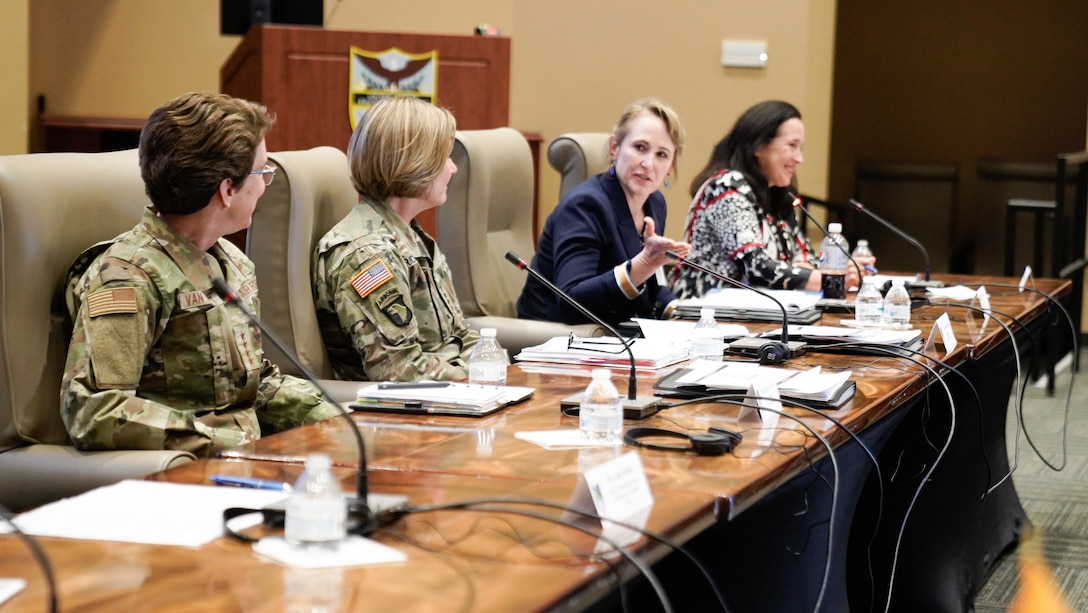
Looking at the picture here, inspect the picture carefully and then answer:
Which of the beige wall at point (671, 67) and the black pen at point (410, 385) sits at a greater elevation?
the beige wall at point (671, 67)

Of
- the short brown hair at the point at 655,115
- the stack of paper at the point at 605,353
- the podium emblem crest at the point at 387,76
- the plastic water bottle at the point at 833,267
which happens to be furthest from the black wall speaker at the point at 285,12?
the stack of paper at the point at 605,353

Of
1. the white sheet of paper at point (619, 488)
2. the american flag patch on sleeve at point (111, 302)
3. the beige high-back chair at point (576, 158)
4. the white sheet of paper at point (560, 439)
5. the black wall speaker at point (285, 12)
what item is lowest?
the white sheet of paper at point (560, 439)

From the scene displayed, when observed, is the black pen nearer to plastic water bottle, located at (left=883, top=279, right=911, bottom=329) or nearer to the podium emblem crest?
plastic water bottle, located at (left=883, top=279, right=911, bottom=329)

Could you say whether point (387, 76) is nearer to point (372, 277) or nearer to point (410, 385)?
point (372, 277)

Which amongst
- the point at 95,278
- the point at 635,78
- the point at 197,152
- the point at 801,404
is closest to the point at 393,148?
the point at 197,152

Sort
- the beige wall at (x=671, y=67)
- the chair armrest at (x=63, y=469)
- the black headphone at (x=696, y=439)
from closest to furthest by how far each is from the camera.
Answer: the black headphone at (x=696, y=439) → the chair armrest at (x=63, y=469) → the beige wall at (x=671, y=67)

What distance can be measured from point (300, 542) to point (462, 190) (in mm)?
2387

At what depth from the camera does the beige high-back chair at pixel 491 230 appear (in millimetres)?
3420

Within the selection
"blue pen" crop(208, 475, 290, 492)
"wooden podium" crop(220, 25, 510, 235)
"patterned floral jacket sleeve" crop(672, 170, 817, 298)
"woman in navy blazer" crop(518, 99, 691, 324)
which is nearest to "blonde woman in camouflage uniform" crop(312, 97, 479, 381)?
"woman in navy blazer" crop(518, 99, 691, 324)

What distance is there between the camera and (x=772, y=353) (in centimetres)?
249

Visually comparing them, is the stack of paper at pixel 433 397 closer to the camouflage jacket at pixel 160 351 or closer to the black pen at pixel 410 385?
the black pen at pixel 410 385

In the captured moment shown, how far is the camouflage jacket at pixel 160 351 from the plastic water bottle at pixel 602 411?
0.59 metres

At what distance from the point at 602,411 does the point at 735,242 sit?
2.15m

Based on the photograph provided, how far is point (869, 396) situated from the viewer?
2.14 meters
